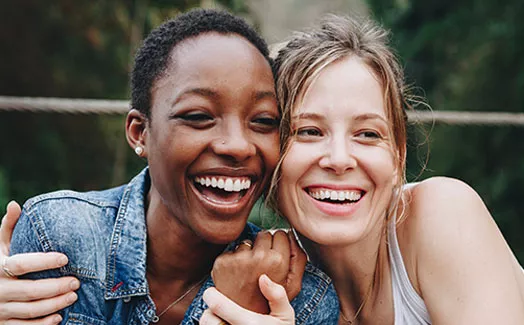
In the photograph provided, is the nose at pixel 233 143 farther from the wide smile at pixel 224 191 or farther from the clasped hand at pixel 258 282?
the clasped hand at pixel 258 282

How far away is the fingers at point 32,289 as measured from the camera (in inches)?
70.4

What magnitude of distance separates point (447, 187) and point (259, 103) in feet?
2.21

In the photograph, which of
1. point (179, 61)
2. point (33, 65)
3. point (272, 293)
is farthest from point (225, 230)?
point (33, 65)

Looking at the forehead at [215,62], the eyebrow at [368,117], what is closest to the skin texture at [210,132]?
the forehead at [215,62]

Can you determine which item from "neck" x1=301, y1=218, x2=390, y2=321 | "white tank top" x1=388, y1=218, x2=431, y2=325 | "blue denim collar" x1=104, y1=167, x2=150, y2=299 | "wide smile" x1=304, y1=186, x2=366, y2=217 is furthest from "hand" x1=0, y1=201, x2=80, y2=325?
"white tank top" x1=388, y1=218, x2=431, y2=325

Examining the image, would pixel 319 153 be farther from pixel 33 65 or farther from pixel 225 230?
pixel 33 65

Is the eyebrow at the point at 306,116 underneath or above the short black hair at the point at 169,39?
underneath

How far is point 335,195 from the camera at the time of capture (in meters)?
1.97

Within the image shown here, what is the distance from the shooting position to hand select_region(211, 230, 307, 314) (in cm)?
185

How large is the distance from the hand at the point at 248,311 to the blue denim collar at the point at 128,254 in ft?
0.91

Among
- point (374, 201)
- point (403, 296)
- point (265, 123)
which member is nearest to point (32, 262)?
point (265, 123)

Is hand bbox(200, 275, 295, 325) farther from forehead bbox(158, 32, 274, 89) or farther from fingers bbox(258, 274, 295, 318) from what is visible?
forehead bbox(158, 32, 274, 89)

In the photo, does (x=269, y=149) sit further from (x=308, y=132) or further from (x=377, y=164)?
(x=377, y=164)

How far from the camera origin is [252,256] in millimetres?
1880
